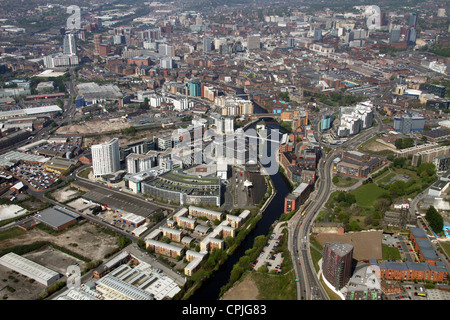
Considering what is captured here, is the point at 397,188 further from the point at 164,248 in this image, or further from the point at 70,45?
the point at 70,45

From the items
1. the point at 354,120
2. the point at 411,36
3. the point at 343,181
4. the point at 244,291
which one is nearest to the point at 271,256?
the point at 244,291

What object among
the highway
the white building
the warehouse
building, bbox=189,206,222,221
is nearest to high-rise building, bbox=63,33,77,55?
the white building

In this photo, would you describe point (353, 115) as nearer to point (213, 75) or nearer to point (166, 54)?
point (213, 75)

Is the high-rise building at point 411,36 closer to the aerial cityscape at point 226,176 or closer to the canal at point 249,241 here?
→ the aerial cityscape at point 226,176

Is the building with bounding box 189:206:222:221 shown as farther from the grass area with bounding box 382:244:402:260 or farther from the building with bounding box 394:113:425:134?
the building with bounding box 394:113:425:134

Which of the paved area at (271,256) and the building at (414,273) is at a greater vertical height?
the building at (414,273)

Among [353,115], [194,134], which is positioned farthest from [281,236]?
[353,115]

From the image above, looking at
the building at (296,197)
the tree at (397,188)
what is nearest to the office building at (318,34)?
the tree at (397,188)

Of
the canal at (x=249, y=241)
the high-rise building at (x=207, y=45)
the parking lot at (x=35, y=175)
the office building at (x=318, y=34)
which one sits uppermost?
the office building at (x=318, y=34)
